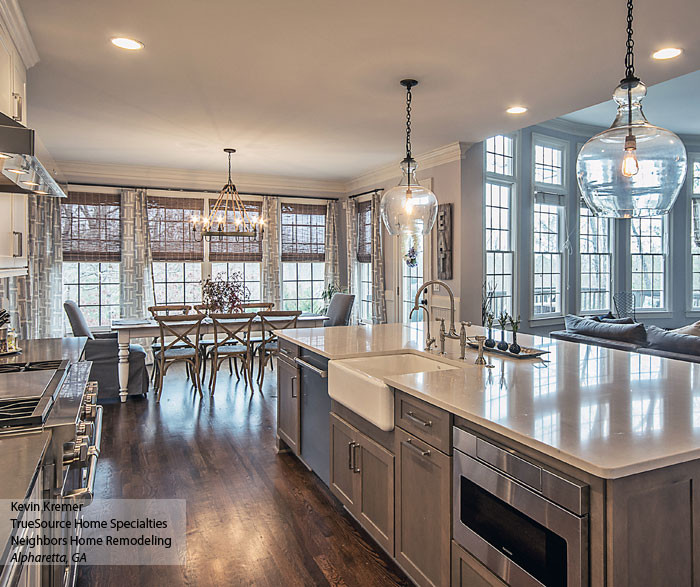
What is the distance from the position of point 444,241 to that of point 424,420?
4066 millimetres

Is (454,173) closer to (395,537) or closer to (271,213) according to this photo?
(271,213)

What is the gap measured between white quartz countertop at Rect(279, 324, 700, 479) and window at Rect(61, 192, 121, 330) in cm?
515

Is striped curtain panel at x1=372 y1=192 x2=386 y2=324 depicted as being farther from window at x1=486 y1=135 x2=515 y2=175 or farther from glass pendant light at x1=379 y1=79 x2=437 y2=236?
glass pendant light at x1=379 y1=79 x2=437 y2=236

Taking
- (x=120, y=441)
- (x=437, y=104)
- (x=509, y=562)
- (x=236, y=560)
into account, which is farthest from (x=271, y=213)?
(x=509, y=562)

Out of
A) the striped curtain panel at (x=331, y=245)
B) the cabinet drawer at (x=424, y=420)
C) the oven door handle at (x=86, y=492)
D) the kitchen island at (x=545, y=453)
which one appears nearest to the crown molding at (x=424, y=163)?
the striped curtain panel at (x=331, y=245)

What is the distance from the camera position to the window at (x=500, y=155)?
6.44 meters

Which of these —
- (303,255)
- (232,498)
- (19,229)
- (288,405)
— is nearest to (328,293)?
(303,255)

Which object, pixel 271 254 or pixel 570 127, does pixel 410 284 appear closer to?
pixel 271 254

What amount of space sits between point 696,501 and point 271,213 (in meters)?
6.99

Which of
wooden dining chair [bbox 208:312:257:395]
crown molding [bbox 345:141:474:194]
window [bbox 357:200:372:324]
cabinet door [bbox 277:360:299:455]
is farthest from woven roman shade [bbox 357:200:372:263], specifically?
cabinet door [bbox 277:360:299:455]

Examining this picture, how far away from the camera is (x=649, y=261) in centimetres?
821

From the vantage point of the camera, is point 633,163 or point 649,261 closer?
point 633,163

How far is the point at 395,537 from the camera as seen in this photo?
219 cm

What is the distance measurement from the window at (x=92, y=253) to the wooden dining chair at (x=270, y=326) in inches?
101
